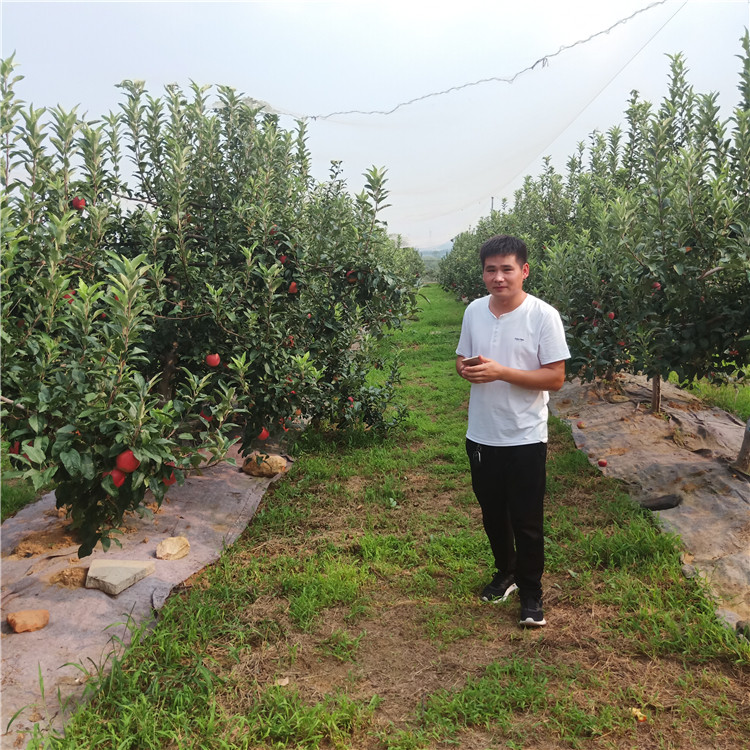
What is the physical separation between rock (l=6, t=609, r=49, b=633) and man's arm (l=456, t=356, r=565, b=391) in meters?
2.43

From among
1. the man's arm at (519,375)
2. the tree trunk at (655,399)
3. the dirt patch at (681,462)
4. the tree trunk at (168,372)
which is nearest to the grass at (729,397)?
the dirt patch at (681,462)

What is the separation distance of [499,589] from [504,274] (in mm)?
1832

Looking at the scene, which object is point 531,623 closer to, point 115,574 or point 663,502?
point 663,502

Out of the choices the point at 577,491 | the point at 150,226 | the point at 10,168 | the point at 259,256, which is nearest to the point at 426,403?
the point at 577,491

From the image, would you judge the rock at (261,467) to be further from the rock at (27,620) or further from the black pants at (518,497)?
the black pants at (518,497)

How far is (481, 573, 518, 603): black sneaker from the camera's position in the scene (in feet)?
11.0

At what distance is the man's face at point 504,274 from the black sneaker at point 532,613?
1620 millimetres

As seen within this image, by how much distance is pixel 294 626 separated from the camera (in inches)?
124

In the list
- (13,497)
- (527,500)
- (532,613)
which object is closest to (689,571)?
(532,613)

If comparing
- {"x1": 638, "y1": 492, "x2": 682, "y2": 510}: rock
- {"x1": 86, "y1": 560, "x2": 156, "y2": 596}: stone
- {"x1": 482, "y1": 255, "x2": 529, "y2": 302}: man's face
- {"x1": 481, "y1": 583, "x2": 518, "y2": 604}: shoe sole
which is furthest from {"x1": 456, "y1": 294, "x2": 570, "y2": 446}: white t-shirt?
{"x1": 86, "y1": 560, "x2": 156, "y2": 596}: stone

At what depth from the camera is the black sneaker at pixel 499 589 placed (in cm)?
335

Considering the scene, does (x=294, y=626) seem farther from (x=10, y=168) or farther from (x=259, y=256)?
(x=10, y=168)

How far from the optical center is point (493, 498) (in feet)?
9.99

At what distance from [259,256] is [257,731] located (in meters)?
2.95
